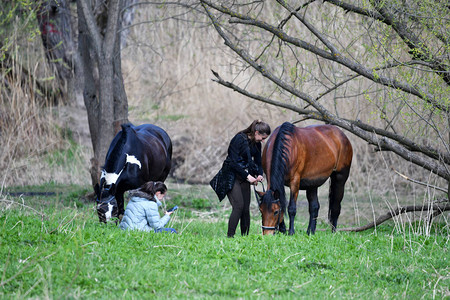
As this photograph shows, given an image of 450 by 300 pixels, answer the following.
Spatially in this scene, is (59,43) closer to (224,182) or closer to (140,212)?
(224,182)

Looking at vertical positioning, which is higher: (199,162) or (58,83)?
(58,83)

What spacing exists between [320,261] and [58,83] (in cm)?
1285

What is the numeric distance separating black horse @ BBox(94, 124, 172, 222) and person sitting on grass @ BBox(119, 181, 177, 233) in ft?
1.44

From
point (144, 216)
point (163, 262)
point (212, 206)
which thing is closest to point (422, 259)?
point (163, 262)

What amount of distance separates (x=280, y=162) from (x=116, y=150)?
90.7 inches

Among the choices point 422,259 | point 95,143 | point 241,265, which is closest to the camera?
point 241,265

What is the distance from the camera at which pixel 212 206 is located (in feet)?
40.2

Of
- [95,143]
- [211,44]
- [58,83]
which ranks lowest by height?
[95,143]

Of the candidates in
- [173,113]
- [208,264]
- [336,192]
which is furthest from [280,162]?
[173,113]

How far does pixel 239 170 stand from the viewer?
25.2 feet

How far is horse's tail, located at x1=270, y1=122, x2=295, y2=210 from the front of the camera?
754 cm

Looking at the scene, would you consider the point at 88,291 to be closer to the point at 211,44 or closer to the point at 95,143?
the point at 95,143

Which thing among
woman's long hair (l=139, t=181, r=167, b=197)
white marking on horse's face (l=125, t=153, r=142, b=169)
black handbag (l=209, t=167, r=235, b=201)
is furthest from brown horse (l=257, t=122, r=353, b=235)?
white marking on horse's face (l=125, t=153, r=142, b=169)

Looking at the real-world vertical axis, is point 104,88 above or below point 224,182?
above
